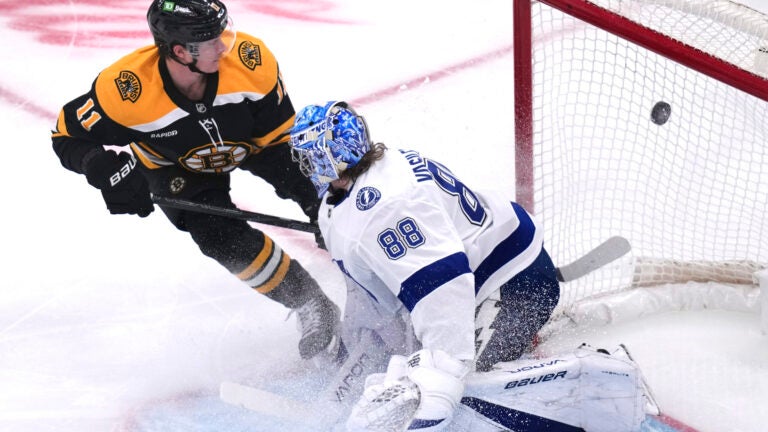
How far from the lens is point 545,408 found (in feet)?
7.34

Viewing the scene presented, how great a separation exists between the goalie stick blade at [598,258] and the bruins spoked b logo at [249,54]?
3.52 ft

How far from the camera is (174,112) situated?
8.44ft

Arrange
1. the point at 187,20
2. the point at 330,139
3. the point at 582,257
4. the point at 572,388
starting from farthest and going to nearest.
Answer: the point at 582,257 < the point at 187,20 < the point at 572,388 < the point at 330,139

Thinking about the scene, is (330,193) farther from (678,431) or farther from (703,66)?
(678,431)

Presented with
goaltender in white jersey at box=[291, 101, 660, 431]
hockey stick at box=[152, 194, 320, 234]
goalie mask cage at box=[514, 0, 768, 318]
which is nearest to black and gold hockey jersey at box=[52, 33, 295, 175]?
hockey stick at box=[152, 194, 320, 234]

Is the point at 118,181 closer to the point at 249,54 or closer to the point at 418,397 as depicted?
the point at 249,54

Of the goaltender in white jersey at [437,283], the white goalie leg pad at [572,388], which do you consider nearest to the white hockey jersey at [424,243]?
the goaltender in white jersey at [437,283]

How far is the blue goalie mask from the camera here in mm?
2047

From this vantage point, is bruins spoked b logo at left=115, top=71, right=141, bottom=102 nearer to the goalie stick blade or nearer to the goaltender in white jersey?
the goaltender in white jersey

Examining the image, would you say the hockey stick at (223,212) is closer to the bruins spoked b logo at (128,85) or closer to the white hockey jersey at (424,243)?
the bruins spoked b logo at (128,85)

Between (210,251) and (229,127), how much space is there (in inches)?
15.0

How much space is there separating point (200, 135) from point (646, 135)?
1.27 meters

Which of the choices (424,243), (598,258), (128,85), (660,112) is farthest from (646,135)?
(128,85)

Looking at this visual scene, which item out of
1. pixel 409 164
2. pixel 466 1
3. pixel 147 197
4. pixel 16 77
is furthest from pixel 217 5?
pixel 466 1
